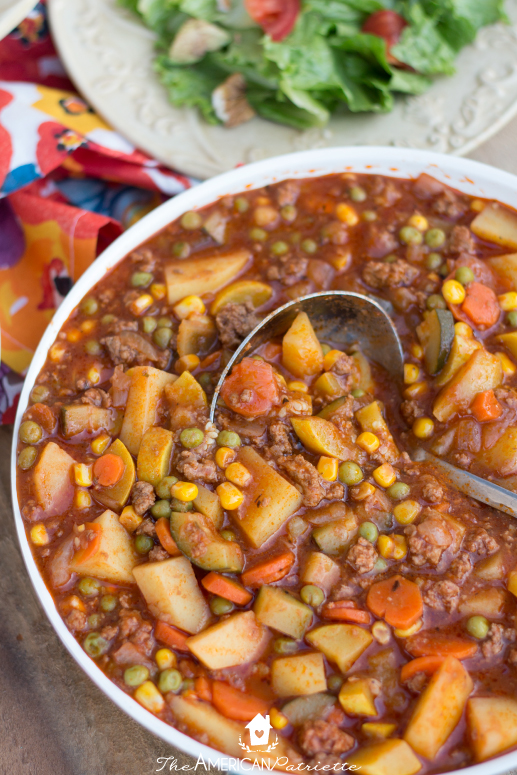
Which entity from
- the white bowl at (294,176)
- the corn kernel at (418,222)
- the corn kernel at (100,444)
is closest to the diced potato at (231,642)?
the corn kernel at (100,444)

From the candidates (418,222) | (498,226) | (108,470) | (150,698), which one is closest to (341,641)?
(150,698)

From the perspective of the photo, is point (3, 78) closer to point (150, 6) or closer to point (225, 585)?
point (150, 6)

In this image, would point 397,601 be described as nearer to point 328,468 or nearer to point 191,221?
point 328,468

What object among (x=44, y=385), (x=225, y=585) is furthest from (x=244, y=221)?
(x=225, y=585)

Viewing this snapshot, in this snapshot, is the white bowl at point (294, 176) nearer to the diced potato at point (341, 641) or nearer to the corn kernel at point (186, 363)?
the corn kernel at point (186, 363)

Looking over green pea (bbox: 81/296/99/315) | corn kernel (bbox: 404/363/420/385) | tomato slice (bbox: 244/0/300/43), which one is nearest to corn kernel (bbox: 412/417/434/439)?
corn kernel (bbox: 404/363/420/385)

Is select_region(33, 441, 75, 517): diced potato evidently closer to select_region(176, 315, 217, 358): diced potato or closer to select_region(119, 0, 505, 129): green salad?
select_region(176, 315, 217, 358): diced potato
